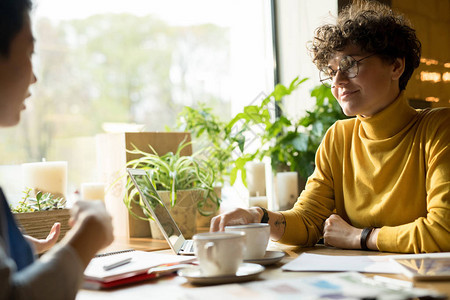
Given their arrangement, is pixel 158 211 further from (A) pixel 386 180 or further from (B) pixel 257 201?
(B) pixel 257 201

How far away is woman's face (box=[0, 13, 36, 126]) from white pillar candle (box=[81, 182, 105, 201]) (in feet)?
4.13

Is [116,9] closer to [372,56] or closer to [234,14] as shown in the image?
[234,14]

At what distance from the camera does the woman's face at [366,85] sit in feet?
5.73

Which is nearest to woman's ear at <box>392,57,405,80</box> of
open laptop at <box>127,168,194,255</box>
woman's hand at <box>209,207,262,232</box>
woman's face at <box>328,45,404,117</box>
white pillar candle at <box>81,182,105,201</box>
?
woman's face at <box>328,45,404,117</box>

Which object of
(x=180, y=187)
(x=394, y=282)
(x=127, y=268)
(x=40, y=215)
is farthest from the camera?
(x=180, y=187)

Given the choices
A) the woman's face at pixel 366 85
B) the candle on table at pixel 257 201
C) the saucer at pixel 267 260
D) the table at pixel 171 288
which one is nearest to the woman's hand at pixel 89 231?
the table at pixel 171 288

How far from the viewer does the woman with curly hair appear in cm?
153

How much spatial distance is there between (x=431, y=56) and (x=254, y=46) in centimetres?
112

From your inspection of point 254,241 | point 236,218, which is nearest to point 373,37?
point 236,218

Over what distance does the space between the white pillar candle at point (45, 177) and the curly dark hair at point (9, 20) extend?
1195 millimetres

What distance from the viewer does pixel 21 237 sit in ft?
3.21

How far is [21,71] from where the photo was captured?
89cm

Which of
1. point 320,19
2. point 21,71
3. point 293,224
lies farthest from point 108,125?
point 21,71

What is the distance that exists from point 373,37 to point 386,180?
481 millimetres
